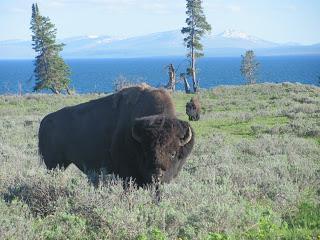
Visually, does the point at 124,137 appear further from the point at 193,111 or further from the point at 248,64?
the point at 248,64

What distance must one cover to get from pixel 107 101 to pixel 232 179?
9.73 feet

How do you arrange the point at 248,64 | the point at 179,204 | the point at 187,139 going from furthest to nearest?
the point at 248,64, the point at 187,139, the point at 179,204

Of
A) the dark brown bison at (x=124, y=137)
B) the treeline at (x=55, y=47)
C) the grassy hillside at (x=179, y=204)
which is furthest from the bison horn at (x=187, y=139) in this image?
the treeline at (x=55, y=47)

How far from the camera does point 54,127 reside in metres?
11.1

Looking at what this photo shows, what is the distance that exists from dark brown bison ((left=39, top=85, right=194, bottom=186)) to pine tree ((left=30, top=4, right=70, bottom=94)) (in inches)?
1819

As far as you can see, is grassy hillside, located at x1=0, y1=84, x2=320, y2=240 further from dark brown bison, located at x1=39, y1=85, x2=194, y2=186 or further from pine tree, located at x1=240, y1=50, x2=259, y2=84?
pine tree, located at x1=240, y1=50, x2=259, y2=84

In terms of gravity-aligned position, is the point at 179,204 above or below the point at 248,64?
above

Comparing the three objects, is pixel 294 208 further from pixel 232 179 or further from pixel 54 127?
pixel 54 127

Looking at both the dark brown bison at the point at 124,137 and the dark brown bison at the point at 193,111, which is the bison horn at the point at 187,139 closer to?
the dark brown bison at the point at 124,137

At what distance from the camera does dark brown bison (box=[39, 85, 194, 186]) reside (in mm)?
7441

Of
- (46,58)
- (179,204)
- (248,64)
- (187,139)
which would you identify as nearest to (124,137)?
(187,139)

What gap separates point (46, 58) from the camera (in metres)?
56.7

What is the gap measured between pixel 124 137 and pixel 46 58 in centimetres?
4993

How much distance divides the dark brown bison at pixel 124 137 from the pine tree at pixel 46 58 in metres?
46.2
